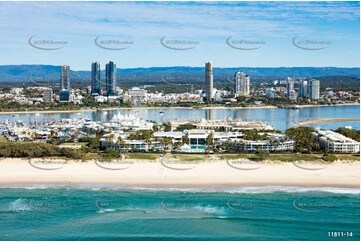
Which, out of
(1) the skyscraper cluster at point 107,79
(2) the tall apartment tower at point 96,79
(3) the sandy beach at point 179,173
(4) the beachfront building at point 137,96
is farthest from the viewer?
(2) the tall apartment tower at point 96,79

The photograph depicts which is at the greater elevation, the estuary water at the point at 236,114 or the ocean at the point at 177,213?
the estuary water at the point at 236,114

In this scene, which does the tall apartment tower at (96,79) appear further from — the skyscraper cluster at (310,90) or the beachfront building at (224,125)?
the beachfront building at (224,125)

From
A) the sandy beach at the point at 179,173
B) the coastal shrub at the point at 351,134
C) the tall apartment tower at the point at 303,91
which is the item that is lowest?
the sandy beach at the point at 179,173

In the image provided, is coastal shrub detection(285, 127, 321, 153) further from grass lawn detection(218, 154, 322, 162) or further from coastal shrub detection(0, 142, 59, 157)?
coastal shrub detection(0, 142, 59, 157)

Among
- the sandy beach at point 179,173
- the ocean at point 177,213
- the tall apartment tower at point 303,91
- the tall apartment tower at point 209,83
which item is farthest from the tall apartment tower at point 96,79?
the ocean at point 177,213

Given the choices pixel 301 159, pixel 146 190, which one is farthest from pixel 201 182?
pixel 301 159

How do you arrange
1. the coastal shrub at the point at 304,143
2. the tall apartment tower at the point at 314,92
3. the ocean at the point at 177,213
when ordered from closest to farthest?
the ocean at the point at 177,213, the coastal shrub at the point at 304,143, the tall apartment tower at the point at 314,92

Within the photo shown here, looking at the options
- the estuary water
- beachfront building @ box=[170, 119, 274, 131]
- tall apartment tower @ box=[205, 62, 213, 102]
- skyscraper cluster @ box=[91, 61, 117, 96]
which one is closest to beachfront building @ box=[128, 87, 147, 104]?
skyscraper cluster @ box=[91, 61, 117, 96]
